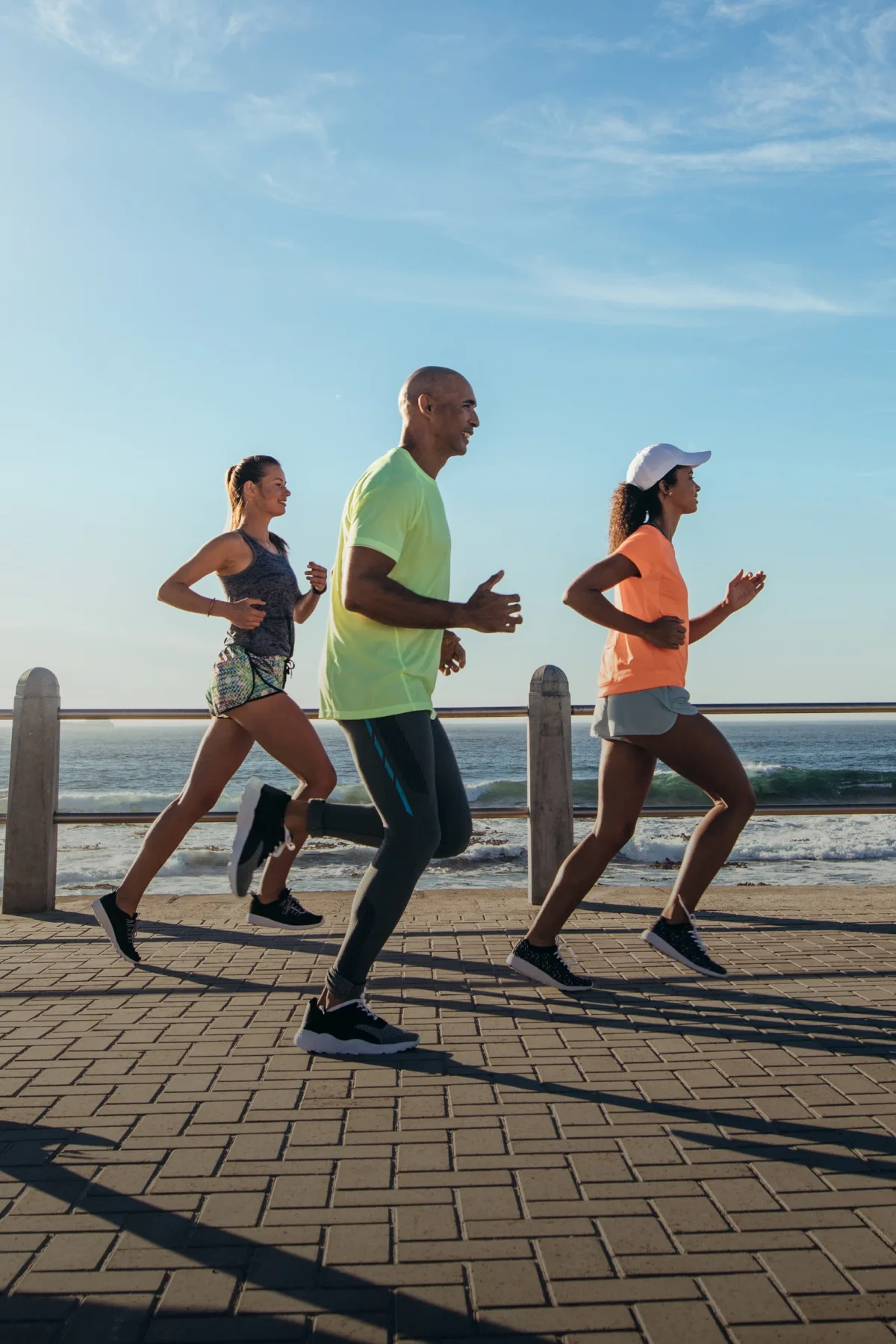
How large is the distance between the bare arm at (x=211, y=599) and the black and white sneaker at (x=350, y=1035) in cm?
179

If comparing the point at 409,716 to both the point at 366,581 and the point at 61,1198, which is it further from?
the point at 61,1198

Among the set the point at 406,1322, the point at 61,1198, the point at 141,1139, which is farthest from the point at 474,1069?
the point at 406,1322

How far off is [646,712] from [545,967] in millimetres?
1068

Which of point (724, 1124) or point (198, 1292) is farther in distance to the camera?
point (724, 1124)

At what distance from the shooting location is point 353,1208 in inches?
101

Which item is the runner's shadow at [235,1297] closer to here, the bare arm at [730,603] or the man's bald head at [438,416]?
the man's bald head at [438,416]

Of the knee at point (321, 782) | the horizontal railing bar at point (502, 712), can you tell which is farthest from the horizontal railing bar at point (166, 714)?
the knee at point (321, 782)

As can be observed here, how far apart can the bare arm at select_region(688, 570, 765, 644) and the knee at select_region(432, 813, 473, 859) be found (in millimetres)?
1876

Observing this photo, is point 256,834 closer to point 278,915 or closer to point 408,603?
point 408,603

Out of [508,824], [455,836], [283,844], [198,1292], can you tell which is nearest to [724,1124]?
[455,836]

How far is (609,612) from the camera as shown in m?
4.79

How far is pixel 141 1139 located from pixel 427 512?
199 centimetres

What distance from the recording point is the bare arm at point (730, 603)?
214 inches

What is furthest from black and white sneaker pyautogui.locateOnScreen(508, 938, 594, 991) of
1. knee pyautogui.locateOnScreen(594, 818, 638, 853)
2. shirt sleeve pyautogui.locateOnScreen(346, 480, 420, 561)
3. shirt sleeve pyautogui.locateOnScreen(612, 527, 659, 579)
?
shirt sleeve pyautogui.locateOnScreen(346, 480, 420, 561)
